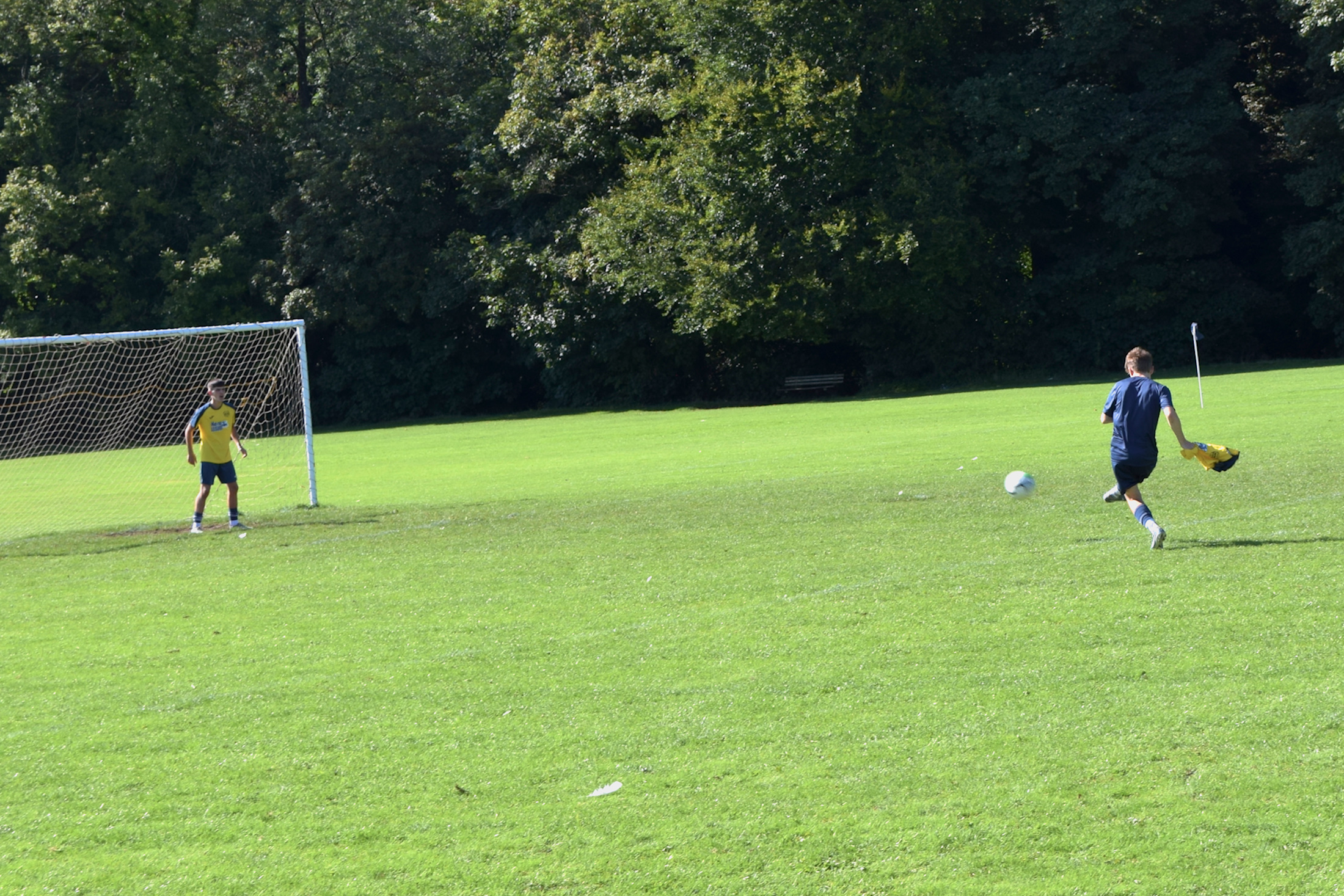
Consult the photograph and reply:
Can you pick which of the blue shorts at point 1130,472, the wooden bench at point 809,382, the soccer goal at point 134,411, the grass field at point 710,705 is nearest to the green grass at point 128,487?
the soccer goal at point 134,411

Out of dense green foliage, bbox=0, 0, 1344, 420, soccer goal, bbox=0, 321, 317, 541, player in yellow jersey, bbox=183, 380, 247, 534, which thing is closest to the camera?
player in yellow jersey, bbox=183, 380, 247, 534

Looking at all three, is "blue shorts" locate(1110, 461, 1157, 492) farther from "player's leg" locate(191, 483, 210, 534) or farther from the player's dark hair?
"player's leg" locate(191, 483, 210, 534)

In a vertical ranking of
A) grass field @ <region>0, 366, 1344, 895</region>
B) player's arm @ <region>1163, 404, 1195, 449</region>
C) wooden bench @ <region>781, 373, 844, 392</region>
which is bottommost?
grass field @ <region>0, 366, 1344, 895</region>

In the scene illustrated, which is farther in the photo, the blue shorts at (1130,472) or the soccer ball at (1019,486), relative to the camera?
the soccer ball at (1019,486)

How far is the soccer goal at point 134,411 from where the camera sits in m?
26.9

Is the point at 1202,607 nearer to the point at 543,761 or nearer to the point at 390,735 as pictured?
the point at 543,761

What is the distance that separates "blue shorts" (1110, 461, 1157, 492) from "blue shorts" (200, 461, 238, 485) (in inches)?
421

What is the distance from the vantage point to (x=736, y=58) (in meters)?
38.1

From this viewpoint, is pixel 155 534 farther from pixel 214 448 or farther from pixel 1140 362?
pixel 1140 362

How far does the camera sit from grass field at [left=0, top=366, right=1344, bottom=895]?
4898 mm

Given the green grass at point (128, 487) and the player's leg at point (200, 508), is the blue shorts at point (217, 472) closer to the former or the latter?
the player's leg at point (200, 508)

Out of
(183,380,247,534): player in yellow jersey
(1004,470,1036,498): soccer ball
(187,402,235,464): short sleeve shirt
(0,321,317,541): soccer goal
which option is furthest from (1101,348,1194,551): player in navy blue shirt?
(0,321,317,541): soccer goal

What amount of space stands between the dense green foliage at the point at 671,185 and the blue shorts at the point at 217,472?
72.3ft

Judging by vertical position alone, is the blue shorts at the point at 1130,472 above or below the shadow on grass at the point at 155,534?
above
